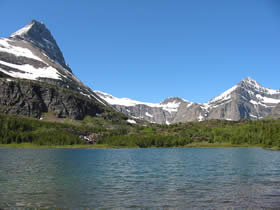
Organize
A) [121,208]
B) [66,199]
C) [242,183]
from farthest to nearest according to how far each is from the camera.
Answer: [242,183], [66,199], [121,208]

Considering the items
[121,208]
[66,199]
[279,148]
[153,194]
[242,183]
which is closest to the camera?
[121,208]

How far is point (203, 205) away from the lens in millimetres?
34156

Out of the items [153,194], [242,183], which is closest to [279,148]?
[242,183]

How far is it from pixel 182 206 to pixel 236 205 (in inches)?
256

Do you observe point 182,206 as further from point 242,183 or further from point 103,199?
point 242,183

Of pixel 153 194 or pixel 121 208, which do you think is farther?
pixel 153 194

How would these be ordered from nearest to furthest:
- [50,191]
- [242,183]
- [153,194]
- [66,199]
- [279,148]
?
[66,199], [153,194], [50,191], [242,183], [279,148]

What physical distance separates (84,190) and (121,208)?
13.7m

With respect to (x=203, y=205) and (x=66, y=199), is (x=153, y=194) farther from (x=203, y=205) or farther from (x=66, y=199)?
(x=66, y=199)

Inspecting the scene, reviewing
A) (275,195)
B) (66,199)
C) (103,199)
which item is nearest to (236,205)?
(275,195)

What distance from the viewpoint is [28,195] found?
40.7 metres

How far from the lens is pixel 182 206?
3394cm

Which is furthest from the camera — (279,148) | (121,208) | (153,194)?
(279,148)

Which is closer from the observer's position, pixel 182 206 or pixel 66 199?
pixel 182 206
